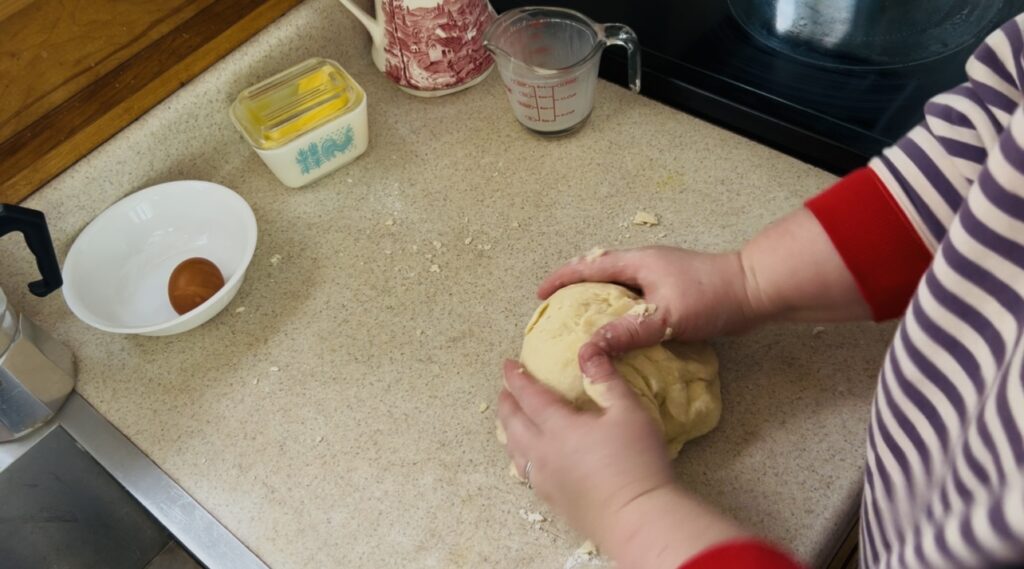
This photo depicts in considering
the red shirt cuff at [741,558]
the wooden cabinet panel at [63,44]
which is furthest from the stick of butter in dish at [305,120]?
the red shirt cuff at [741,558]

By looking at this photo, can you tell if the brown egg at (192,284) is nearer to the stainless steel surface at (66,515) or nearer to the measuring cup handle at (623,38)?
the stainless steel surface at (66,515)

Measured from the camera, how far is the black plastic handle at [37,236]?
2.03 feet

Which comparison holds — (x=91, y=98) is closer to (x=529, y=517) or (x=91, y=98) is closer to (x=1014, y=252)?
(x=529, y=517)

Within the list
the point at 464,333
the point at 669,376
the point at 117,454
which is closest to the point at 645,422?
the point at 669,376

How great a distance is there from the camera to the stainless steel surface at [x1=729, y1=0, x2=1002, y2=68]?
817 mm

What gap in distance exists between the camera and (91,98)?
0.78 m

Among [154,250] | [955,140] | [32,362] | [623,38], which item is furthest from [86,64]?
[955,140]

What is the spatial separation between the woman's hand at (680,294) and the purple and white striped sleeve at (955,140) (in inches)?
5.0

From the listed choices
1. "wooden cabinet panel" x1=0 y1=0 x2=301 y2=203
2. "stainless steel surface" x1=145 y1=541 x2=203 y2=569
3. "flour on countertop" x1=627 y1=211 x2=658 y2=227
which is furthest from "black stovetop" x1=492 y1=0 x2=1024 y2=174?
"stainless steel surface" x1=145 y1=541 x2=203 y2=569

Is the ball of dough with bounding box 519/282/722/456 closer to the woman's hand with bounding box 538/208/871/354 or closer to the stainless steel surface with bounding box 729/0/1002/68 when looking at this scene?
the woman's hand with bounding box 538/208/871/354

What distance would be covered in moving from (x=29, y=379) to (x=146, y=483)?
5.2 inches

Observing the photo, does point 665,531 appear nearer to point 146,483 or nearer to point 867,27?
point 146,483

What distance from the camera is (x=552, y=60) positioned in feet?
2.80

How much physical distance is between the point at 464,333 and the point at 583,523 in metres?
0.22
